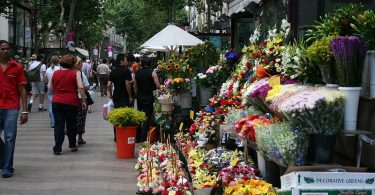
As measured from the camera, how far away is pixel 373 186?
11.7ft

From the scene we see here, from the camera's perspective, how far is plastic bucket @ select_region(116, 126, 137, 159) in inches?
363

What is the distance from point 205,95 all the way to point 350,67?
5580 millimetres

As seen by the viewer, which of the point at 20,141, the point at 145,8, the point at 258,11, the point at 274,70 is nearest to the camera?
the point at 274,70

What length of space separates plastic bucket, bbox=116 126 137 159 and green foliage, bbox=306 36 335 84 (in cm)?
546

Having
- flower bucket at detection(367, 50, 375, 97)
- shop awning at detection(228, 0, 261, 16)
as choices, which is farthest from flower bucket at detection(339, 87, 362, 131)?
shop awning at detection(228, 0, 261, 16)

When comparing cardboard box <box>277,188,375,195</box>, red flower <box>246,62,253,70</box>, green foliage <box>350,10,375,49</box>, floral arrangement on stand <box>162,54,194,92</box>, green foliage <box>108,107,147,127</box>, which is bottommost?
green foliage <box>108,107,147,127</box>

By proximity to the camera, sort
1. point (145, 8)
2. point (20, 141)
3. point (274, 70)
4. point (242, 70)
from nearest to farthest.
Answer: point (274, 70) → point (242, 70) → point (20, 141) → point (145, 8)

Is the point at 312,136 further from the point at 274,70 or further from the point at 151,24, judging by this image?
the point at 151,24

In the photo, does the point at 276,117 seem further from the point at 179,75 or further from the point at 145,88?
the point at 145,88

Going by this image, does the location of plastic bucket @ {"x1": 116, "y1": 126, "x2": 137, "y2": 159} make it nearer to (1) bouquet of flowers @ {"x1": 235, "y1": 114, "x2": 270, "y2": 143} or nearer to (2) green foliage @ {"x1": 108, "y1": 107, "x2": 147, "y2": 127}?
(2) green foliage @ {"x1": 108, "y1": 107, "x2": 147, "y2": 127}

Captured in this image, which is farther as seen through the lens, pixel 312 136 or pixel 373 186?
pixel 312 136

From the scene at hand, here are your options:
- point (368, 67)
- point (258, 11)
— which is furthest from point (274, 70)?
point (258, 11)

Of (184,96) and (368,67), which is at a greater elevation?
(368,67)

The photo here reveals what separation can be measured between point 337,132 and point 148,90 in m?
6.93
